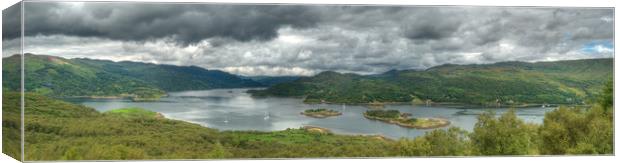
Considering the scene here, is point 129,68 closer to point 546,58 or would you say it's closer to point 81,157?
point 81,157

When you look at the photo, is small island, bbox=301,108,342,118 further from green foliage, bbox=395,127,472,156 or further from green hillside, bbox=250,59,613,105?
green foliage, bbox=395,127,472,156

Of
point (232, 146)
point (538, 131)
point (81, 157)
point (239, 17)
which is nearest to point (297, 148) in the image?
point (232, 146)

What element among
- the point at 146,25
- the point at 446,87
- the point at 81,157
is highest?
the point at 146,25

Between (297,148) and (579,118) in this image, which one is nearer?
(297,148)

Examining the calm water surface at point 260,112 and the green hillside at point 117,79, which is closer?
the green hillside at point 117,79

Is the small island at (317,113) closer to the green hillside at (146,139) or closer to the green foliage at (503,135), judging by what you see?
the green hillside at (146,139)

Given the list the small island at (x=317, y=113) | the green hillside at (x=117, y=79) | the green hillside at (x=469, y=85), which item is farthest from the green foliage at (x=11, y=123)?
the small island at (x=317, y=113)

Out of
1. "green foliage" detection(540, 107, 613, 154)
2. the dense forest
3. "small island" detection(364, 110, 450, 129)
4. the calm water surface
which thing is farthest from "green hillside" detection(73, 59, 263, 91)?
"green foliage" detection(540, 107, 613, 154)

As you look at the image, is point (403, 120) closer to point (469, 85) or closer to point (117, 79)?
point (469, 85)
